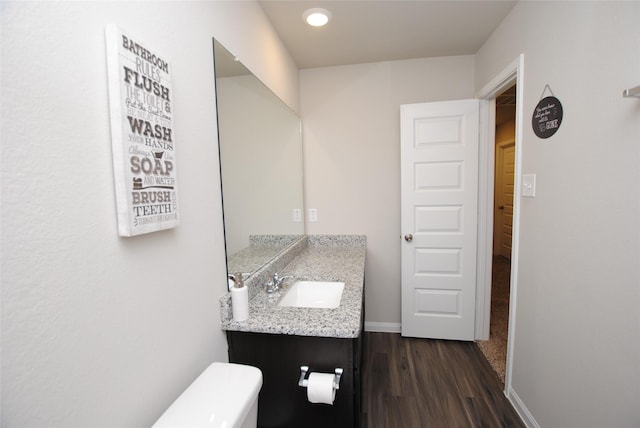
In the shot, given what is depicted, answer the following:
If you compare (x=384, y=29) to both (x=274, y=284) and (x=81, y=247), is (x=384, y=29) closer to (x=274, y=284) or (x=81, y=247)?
(x=274, y=284)

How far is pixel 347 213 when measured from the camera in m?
2.71

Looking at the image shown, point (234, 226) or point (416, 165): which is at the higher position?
point (416, 165)

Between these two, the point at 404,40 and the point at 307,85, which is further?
the point at 307,85

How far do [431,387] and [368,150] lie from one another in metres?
1.96

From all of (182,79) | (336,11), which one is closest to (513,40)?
(336,11)

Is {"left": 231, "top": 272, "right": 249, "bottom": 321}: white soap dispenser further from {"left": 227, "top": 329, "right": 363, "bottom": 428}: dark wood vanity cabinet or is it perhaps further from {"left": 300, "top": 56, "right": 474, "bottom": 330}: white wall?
{"left": 300, "top": 56, "right": 474, "bottom": 330}: white wall

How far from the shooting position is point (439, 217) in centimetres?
246

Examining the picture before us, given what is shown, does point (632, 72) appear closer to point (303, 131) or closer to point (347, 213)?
point (347, 213)

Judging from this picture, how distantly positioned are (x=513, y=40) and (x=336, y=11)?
3.78 ft

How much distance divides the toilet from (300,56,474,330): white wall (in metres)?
1.87

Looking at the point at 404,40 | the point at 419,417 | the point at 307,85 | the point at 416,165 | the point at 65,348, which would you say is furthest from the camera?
the point at 307,85

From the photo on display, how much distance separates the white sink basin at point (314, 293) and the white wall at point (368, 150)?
1000 millimetres


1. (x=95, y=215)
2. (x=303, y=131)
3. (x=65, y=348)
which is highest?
(x=303, y=131)

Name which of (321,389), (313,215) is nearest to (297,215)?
(313,215)
